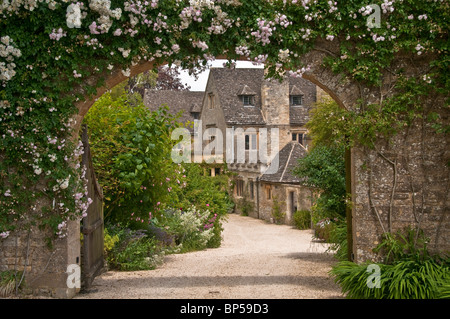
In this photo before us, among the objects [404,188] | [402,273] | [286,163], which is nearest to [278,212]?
[286,163]

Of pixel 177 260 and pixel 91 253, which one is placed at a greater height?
pixel 91 253

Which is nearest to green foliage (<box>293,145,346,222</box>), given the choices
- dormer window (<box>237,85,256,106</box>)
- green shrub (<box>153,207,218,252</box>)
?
green shrub (<box>153,207,218,252</box>)

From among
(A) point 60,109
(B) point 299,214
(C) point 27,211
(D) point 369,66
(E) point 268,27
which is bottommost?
(B) point 299,214

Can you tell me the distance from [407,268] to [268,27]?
10.9ft

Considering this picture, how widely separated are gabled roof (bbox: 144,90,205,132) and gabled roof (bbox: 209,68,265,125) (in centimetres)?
411

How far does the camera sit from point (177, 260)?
10.6 metres

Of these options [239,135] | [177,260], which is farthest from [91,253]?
[239,135]

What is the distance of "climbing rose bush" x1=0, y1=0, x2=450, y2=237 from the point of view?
20.6ft

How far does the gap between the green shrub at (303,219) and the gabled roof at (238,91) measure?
7.40 m

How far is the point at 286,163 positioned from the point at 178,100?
1118cm

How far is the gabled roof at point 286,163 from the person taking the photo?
2283cm

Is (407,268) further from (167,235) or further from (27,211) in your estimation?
(167,235)

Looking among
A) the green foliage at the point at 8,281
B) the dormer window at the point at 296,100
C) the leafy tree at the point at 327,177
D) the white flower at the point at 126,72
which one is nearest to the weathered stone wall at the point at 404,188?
the leafy tree at the point at 327,177

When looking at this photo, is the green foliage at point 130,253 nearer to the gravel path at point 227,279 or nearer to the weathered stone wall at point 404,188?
the gravel path at point 227,279
